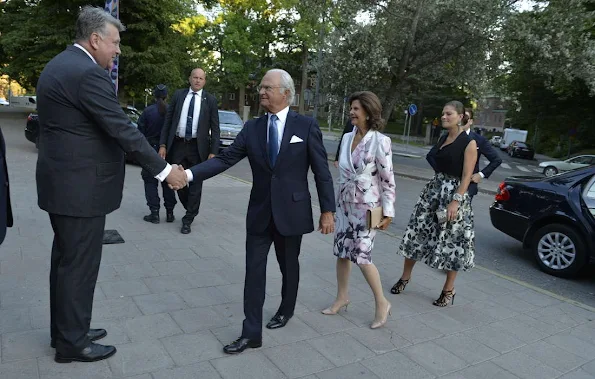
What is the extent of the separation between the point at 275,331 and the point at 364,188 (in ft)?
4.21

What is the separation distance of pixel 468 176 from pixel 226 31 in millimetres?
40471

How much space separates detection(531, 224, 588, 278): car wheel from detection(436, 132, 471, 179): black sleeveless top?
2.47 metres

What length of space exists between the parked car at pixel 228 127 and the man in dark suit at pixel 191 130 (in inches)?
449

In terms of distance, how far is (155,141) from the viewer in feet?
23.5

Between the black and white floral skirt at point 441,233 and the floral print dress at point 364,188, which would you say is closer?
the floral print dress at point 364,188

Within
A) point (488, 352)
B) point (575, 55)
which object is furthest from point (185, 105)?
point (575, 55)

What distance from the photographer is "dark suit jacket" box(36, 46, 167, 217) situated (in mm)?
2646

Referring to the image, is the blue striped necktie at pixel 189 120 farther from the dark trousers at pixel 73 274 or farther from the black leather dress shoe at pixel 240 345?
the black leather dress shoe at pixel 240 345

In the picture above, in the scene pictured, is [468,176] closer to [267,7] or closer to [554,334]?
[554,334]

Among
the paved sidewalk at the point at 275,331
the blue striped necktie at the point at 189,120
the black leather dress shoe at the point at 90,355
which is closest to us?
the black leather dress shoe at the point at 90,355

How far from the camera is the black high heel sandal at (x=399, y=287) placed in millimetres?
4718

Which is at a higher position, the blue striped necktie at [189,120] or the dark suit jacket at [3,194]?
the blue striped necktie at [189,120]

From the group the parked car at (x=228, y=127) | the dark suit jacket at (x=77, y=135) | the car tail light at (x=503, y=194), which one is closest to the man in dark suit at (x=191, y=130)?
the dark suit jacket at (x=77, y=135)

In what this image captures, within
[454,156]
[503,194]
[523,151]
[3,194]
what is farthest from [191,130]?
[523,151]
